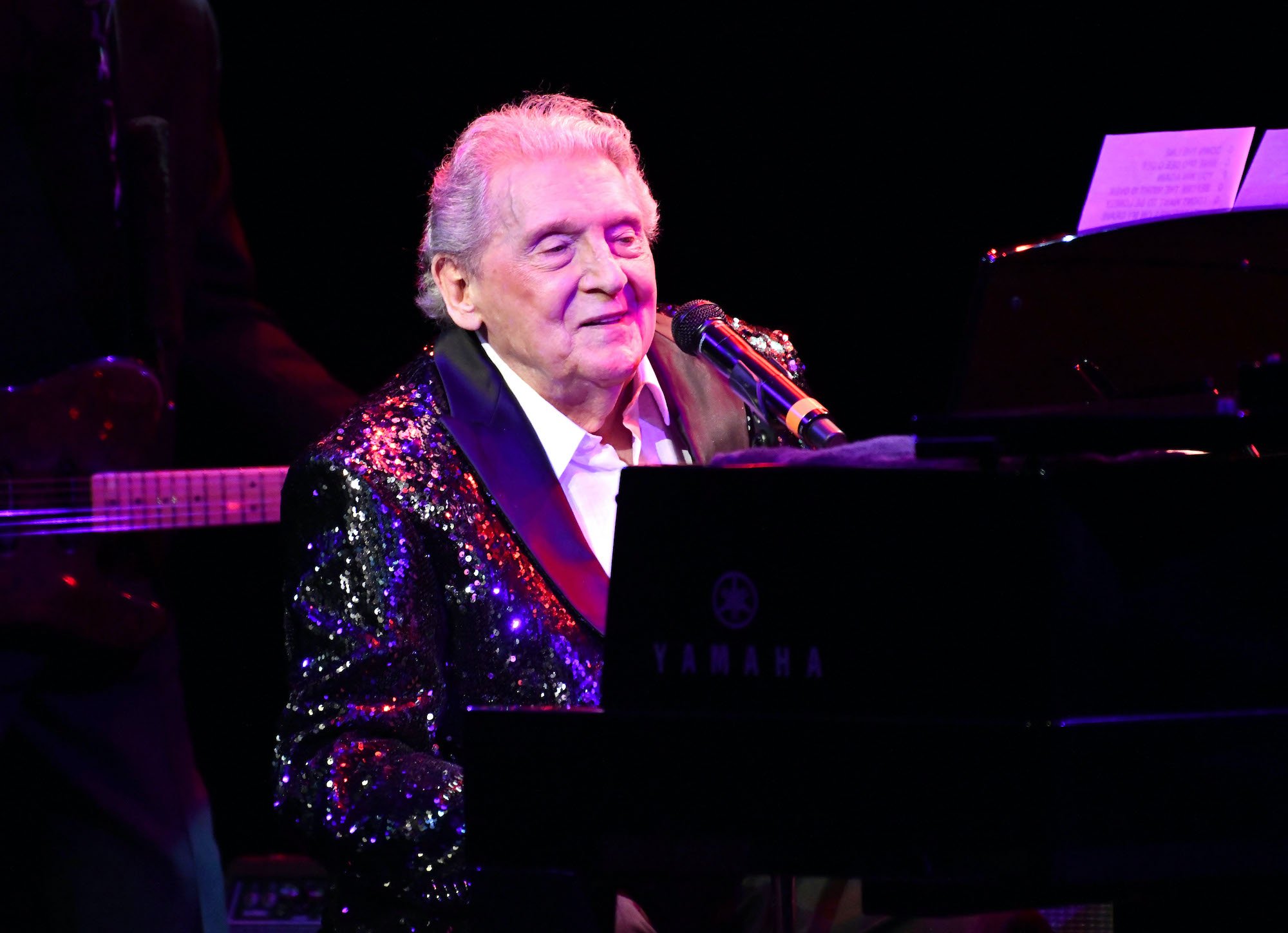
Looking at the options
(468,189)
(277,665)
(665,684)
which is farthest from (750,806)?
(277,665)

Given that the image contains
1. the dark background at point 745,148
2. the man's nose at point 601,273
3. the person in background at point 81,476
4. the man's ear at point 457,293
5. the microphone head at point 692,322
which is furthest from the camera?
the dark background at point 745,148

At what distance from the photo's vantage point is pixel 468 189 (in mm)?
2148

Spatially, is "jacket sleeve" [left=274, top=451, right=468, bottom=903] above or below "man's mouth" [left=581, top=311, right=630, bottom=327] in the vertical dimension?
below

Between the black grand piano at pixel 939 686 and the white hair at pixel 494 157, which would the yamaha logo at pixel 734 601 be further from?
the white hair at pixel 494 157

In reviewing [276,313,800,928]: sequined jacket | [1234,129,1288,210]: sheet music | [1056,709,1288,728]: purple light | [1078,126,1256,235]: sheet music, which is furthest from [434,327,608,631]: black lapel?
[1234,129,1288,210]: sheet music

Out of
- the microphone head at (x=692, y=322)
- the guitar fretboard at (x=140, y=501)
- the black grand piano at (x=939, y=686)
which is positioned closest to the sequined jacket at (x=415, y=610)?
the microphone head at (x=692, y=322)

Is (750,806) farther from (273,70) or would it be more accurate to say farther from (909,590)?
(273,70)

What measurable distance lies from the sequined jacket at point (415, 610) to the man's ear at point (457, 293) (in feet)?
0.31

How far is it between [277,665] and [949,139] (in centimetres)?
230

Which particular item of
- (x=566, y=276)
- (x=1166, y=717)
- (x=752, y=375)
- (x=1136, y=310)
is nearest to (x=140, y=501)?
(x=566, y=276)

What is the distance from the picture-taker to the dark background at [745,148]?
3.36 meters

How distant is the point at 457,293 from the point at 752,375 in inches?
25.5

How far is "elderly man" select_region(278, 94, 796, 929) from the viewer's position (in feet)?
5.62

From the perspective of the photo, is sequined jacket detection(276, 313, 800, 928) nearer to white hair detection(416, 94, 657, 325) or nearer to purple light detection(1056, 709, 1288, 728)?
white hair detection(416, 94, 657, 325)
